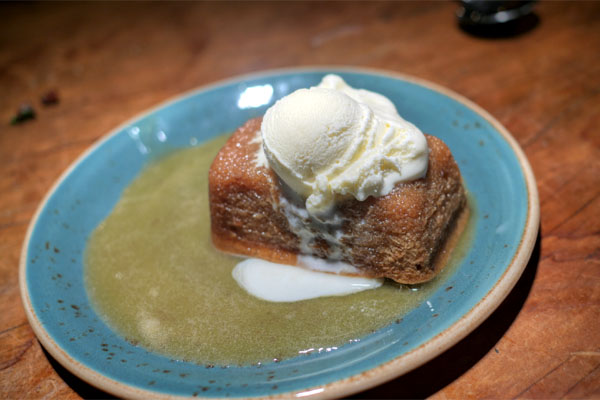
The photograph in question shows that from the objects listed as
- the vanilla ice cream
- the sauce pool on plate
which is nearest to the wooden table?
the sauce pool on plate

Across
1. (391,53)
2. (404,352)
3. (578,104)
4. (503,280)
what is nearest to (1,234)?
(404,352)

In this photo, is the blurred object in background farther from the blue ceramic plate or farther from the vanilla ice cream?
the vanilla ice cream

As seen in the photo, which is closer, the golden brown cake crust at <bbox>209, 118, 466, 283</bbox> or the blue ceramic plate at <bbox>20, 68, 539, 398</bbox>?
the blue ceramic plate at <bbox>20, 68, 539, 398</bbox>

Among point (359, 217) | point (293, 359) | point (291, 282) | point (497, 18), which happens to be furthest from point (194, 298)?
point (497, 18)

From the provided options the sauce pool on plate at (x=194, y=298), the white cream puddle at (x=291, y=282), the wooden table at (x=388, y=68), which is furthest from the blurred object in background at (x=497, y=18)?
the white cream puddle at (x=291, y=282)

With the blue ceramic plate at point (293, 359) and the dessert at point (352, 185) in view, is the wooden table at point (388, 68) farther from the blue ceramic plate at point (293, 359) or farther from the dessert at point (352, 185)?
the dessert at point (352, 185)
